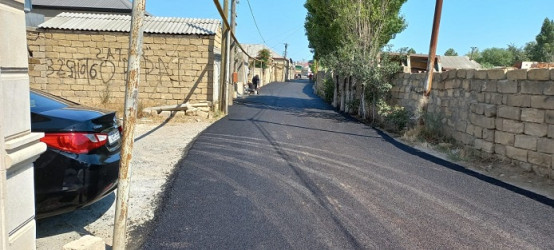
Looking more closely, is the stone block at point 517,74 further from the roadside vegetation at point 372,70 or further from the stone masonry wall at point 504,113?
the roadside vegetation at point 372,70

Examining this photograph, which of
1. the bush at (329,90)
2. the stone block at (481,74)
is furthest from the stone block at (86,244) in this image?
the bush at (329,90)

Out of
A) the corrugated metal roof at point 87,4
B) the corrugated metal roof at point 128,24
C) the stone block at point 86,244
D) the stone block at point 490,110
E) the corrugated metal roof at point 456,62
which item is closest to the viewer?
the stone block at point 86,244

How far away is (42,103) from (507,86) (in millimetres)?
7488

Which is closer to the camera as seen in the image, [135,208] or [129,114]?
[129,114]

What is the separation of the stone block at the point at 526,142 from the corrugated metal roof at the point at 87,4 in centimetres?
3109

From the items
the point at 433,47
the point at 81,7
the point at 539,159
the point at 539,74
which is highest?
the point at 81,7

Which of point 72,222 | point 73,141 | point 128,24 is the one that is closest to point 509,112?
point 73,141

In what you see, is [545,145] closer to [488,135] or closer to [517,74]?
[488,135]

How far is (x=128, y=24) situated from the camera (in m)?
14.1

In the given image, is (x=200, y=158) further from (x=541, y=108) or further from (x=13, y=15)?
(x=541, y=108)

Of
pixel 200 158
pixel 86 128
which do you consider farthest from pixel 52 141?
pixel 200 158

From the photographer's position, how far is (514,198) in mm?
5246

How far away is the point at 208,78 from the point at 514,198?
10.8 metres

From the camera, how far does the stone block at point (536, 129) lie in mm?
6272
